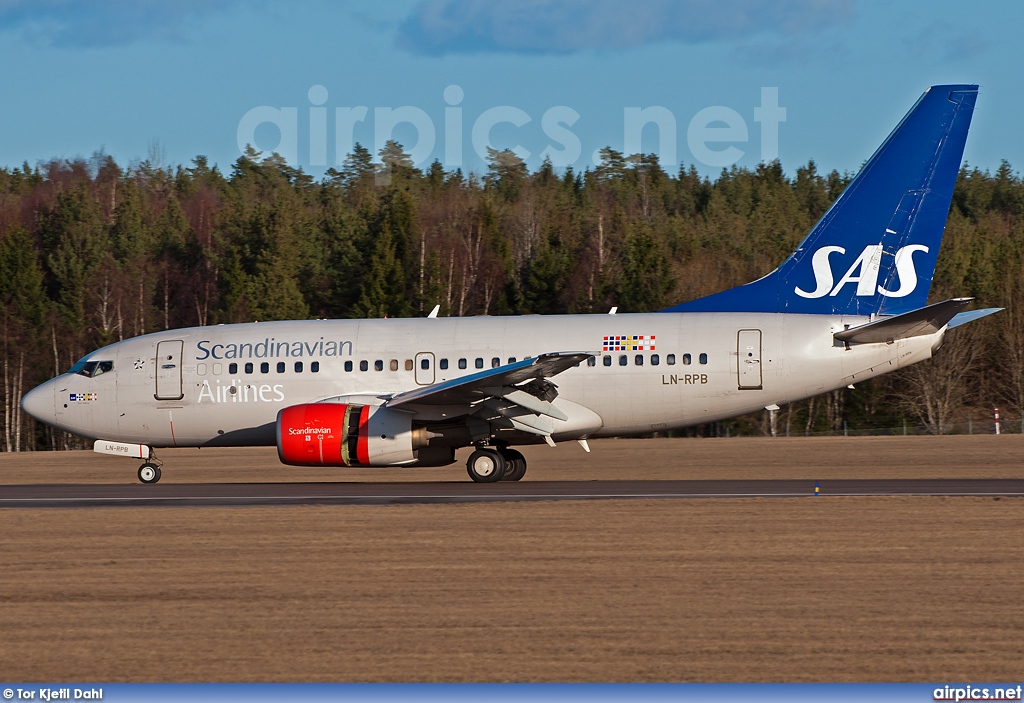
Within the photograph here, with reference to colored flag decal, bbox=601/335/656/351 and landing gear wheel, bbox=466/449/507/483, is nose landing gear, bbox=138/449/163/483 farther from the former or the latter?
colored flag decal, bbox=601/335/656/351

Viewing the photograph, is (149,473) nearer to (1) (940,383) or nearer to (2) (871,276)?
(2) (871,276)

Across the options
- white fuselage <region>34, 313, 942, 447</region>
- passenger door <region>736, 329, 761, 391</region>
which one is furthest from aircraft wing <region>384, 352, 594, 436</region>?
passenger door <region>736, 329, 761, 391</region>

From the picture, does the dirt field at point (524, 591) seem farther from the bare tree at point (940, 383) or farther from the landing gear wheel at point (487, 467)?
the bare tree at point (940, 383)

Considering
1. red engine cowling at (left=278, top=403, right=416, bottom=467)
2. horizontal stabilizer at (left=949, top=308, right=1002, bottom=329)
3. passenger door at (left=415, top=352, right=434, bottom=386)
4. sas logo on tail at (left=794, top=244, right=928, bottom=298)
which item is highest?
sas logo on tail at (left=794, top=244, right=928, bottom=298)

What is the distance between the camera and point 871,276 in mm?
23172

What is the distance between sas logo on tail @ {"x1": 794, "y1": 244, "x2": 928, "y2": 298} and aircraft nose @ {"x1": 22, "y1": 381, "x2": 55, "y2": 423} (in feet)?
51.8

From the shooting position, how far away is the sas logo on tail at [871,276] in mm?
23109

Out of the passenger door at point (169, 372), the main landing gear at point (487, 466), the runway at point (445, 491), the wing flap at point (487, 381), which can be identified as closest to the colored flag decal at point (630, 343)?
the wing flap at point (487, 381)

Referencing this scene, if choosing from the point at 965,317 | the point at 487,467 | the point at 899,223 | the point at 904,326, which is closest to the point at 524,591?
the point at 487,467

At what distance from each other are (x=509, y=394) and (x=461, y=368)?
1.75 meters

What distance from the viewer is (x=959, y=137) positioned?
23078 mm

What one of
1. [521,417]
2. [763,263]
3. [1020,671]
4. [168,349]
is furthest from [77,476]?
[763,263]

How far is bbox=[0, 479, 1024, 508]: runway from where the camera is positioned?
19078 millimetres

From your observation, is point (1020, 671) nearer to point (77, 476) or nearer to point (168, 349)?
point (168, 349)
